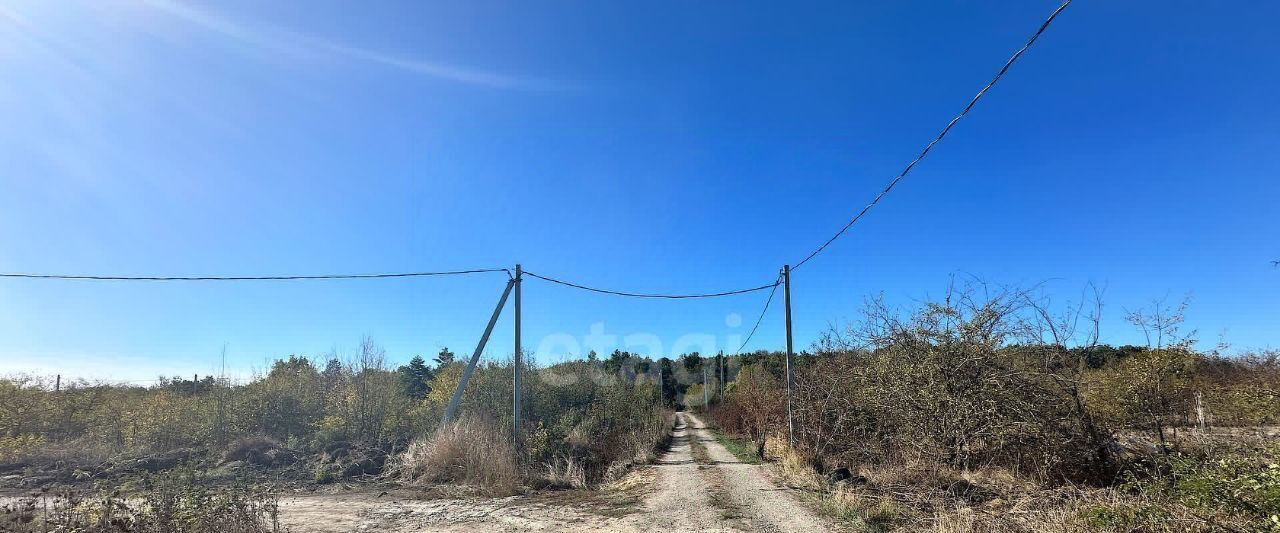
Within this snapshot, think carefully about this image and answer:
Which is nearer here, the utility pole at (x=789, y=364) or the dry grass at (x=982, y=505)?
the dry grass at (x=982, y=505)

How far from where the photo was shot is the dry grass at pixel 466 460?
38.8 feet

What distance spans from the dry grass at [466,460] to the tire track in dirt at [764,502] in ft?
15.3

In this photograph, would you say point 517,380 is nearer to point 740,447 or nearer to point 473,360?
point 473,360

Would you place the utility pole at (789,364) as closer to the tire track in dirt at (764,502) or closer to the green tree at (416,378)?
the tire track in dirt at (764,502)

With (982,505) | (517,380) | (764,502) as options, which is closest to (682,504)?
(764,502)

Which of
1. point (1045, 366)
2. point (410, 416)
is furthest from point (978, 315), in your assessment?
point (410, 416)

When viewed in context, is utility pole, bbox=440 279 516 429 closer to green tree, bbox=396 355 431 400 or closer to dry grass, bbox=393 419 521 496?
dry grass, bbox=393 419 521 496

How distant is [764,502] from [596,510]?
2.90 m

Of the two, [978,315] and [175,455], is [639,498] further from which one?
[175,455]

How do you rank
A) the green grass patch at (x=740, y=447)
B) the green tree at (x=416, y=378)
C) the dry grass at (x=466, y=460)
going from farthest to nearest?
the green tree at (x=416, y=378) → the green grass patch at (x=740, y=447) → the dry grass at (x=466, y=460)

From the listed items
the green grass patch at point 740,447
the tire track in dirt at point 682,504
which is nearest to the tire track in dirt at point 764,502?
the tire track in dirt at point 682,504

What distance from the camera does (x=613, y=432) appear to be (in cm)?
1936

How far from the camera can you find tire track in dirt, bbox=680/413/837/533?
7.84 meters

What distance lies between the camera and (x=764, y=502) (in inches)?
374
